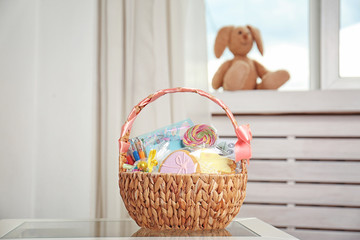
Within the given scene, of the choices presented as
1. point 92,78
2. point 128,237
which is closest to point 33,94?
point 92,78

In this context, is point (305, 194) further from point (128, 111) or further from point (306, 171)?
point (128, 111)

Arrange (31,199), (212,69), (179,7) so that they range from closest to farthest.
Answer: (31,199)
(179,7)
(212,69)

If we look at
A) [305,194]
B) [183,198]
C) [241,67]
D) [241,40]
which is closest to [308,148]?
[305,194]

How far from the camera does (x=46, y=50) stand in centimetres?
133

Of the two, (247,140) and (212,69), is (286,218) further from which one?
(247,140)

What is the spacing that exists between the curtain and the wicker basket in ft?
1.94

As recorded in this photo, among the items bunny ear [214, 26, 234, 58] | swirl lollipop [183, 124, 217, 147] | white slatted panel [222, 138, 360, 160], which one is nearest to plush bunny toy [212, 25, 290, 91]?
bunny ear [214, 26, 234, 58]

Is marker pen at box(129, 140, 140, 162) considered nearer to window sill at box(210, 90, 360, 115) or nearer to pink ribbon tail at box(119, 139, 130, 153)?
pink ribbon tail at box(119, 139, 130, 153)

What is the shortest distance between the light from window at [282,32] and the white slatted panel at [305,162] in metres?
0.28

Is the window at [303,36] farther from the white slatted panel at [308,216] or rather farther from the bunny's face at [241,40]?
the white slatted panel at [308,216]

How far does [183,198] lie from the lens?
28.2 inches

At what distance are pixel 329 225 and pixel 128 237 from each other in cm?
102

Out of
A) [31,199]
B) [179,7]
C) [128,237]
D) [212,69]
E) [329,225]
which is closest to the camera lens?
[128,237]

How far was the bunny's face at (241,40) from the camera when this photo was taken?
1.65 metres
